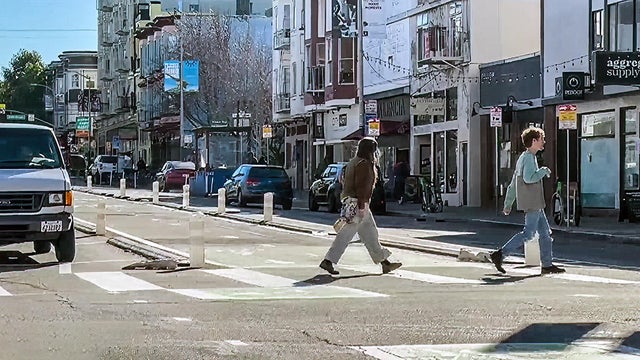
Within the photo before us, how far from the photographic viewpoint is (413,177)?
37.4 meters

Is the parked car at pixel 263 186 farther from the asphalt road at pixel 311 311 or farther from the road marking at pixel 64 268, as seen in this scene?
the road marking at pixel 64 268

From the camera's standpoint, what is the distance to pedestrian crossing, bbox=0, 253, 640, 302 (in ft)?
39.4

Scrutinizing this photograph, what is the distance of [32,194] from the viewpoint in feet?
49.8

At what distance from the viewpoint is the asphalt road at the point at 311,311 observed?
8352mm

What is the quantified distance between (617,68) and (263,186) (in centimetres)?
1427

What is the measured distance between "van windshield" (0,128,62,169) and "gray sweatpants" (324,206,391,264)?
481 centimetres

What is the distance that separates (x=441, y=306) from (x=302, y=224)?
16397 millimetres

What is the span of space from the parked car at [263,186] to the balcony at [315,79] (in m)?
15.2

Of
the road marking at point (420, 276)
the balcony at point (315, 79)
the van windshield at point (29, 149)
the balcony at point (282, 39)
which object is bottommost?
the road marking at point (420, 276)

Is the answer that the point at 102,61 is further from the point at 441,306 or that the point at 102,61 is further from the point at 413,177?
the point at 441,306

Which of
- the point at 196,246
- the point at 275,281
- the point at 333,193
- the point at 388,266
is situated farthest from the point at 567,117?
the point at 275,281

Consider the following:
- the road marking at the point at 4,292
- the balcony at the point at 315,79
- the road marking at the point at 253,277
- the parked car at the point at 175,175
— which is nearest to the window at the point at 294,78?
the balcony at the point at 315,79

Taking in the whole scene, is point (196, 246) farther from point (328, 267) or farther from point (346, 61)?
point (346, 61)

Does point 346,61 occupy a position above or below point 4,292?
above
